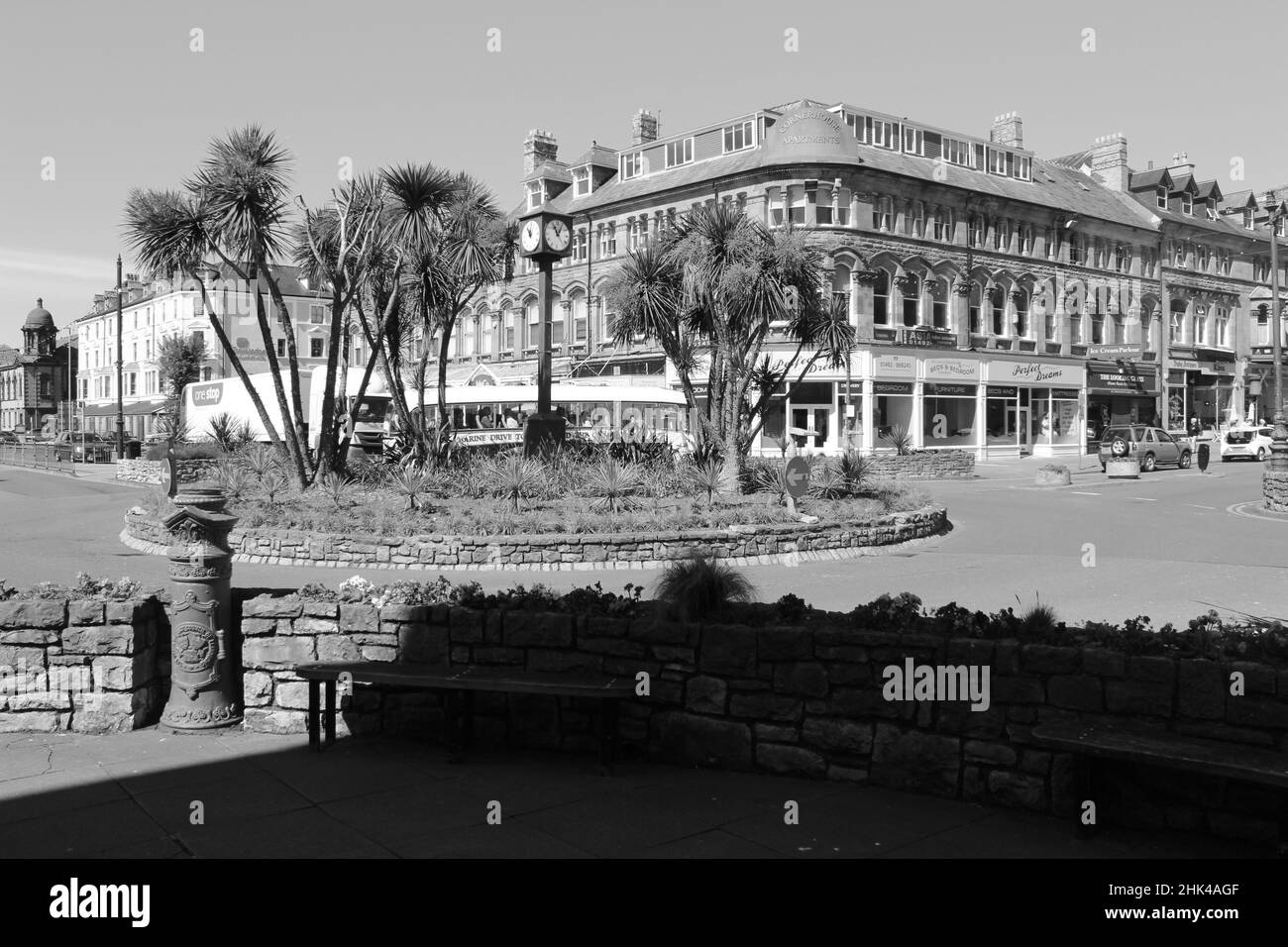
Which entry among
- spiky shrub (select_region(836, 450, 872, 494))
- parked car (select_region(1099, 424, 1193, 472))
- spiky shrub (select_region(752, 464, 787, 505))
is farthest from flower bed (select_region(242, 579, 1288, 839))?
parked car (select_region(1099, 424, 1193, 472))

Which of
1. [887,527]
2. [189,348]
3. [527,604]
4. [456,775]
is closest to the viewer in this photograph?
[456,775]

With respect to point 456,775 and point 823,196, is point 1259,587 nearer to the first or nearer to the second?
point 456,775

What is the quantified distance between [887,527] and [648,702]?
39.9 feet

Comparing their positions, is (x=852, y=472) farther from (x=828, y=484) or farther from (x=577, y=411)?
(x=577, y=411)

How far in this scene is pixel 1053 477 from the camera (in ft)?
105

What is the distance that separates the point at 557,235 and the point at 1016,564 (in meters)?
12.6

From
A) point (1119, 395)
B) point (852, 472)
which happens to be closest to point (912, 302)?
point (1119, 395)

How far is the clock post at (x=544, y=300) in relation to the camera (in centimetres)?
2177

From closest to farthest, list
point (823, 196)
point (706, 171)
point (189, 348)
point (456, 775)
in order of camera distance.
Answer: point (456, 775) < point (823, 196) < point (706, 171) < point (189, 348)

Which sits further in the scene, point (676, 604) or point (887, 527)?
point (887, 527)

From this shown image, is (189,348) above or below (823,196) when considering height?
below

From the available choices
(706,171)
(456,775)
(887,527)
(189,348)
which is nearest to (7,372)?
(189,348)

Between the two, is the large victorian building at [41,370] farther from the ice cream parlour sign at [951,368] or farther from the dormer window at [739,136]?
the ice cream parlour sign at [951,368]

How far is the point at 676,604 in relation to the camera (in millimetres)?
6215
